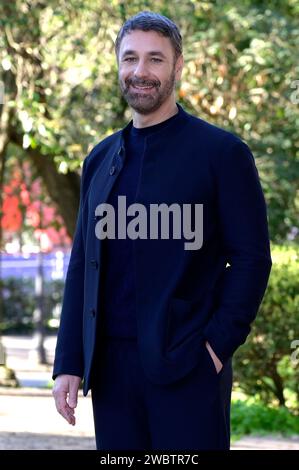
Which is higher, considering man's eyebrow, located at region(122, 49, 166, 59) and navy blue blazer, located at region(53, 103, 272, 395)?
man's eyebrow, located at region(122, 49, 166, 59)

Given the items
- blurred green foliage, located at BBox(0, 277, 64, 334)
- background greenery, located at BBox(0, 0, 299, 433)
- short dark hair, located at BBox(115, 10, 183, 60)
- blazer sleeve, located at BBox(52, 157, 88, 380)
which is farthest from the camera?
blurred green foliage, located at BBox(0, 277, 64, 334)

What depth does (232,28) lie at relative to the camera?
13.2m

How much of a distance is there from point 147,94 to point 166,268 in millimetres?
559

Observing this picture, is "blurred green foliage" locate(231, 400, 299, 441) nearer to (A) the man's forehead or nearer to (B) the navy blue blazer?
(B) the navy blue blazer

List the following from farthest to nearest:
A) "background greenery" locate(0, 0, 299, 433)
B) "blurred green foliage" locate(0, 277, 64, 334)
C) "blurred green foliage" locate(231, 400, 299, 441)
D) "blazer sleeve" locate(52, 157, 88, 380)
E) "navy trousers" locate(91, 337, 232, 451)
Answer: "blurred green foliage" locate(0, 277, 64, 334) < "background greenery" locate(0, 0, 299, 433) < "blurred green foliage" locate(231, 400, 299, 441) < "blazer sleeve" locate(52, 157, 88, 380) < "navy trousers" locate(91, 337, 232, 451)

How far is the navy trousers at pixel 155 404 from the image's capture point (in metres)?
3.77

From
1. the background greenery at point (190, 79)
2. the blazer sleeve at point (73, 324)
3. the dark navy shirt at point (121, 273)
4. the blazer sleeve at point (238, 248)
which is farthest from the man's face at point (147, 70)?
the background greenery at point (190, 79)

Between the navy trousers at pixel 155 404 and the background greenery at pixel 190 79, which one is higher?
the background greenery at pixel 190 79

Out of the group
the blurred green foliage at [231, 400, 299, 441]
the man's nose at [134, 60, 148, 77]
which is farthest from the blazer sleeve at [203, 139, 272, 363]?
the blurred green foliage at [231, 400, 299, 441]

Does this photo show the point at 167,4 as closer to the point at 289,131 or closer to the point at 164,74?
the point at 289,131

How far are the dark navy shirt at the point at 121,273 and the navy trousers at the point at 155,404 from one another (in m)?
0.05

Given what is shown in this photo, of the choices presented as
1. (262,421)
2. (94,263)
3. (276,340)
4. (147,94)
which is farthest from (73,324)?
(262,421)

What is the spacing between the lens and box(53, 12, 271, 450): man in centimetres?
378

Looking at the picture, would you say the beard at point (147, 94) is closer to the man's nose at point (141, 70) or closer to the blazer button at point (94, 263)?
the man's nose at point (141, 70)
